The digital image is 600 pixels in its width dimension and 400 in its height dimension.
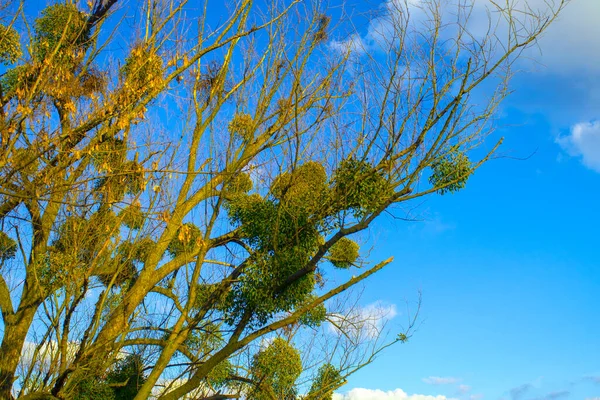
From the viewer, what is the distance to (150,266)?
377 inches

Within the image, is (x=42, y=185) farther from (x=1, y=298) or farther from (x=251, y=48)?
(x=1, y=298)

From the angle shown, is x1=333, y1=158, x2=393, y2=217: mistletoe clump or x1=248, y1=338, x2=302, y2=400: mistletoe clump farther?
x1=248, y1=338, x2=302, y2=400: mistletoe clump

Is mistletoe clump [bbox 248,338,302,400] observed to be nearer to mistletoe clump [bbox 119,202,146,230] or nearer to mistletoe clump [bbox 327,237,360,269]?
mistletoe clump [bbox 327,237,360,269]

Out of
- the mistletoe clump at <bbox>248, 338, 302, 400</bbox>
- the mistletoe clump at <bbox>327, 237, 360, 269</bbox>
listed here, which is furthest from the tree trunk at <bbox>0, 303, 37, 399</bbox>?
the mistletoe clump at <bbox>327, 237, 360, 269</bbox>

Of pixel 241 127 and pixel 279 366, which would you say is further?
pixel 279 366

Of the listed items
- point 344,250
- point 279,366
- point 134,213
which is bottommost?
point 134,213

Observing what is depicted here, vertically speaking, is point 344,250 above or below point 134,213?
above

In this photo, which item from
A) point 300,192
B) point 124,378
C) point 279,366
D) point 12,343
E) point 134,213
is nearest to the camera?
point 134,213

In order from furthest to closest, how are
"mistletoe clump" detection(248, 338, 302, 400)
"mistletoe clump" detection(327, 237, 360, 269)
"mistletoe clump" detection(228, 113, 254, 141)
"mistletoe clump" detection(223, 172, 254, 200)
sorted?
"mistletoe clump" detection(327, 237, 360, 269) < "mistletoe clump" detection(223, 172, 254, 200) < "mistletoe clump" detection(248, 338, 302, 400) < "mistletoe clump" detection(228, 113, 254, 141)

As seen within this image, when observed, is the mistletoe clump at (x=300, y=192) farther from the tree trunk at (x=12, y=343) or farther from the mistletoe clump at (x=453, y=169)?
the tree trunk at (x=12, y=343)

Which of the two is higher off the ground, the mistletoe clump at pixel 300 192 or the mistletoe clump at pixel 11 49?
the mistletoe clump at pixel 11 49

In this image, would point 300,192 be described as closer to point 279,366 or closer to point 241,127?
point 241,127

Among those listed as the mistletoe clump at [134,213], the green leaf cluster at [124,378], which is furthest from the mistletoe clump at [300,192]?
the green leaf cluster at [124,378]

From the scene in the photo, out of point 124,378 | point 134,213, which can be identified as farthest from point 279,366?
point 134,213
